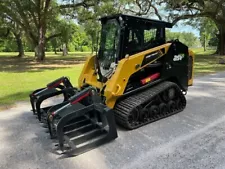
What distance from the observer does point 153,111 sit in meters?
4.61

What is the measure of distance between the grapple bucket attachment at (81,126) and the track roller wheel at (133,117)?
56cm

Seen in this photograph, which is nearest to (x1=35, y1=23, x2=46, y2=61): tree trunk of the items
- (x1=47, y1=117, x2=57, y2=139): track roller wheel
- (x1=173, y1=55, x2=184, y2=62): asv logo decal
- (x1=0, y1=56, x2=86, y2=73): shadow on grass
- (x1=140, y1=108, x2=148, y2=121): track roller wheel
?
(x1=0, y1=56, x2=86, y2=73): shadow on grass

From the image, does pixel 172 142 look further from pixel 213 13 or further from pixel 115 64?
pixel 213 13

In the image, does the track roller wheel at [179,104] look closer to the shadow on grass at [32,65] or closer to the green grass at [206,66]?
the green grass at [206,66]

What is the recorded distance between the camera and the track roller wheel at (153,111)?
4.55 meters

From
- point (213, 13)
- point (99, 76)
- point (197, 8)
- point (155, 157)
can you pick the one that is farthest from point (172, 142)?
point (197, 8)

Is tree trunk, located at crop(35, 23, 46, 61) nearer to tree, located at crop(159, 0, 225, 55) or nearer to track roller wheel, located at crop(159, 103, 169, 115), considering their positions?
tree, located at crop(159, 0, 225, 55)

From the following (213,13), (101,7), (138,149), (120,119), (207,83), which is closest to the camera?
(138,149)

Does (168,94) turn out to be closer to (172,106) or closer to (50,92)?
(172,106)

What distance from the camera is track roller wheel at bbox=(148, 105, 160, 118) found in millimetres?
4555

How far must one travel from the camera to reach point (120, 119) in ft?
13.9

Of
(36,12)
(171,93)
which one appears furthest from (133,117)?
(36,12)

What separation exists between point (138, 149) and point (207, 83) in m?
5.88

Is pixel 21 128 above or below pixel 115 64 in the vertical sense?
below
